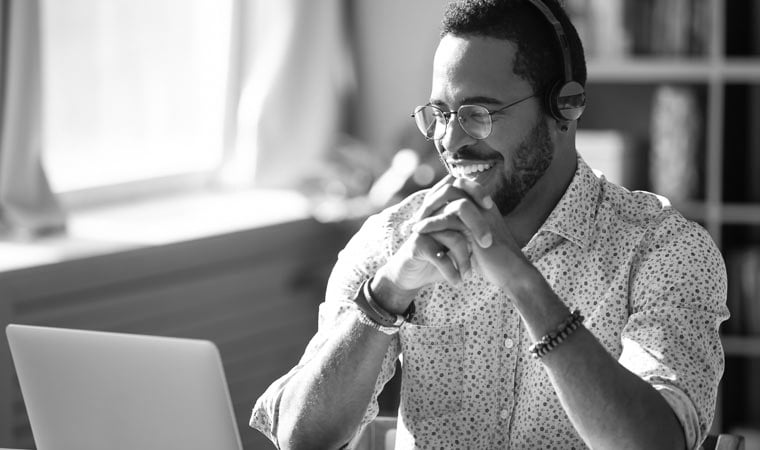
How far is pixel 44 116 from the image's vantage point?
2.74 m

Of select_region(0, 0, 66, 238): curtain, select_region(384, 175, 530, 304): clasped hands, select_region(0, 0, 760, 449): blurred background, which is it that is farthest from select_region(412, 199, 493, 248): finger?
select_region(0, 0, 66, 238): curtain

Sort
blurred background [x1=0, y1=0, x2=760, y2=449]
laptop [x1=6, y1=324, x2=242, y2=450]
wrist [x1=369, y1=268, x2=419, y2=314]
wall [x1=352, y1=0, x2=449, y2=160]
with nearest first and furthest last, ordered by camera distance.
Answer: laptop [x1=6, y1=324, x2=242, y2=450], wrist [x1=369, y1=268, x2=419, y2=314], blurred background [x1=0, y1=0, x2=760, y2=449], wall [x1=352, y1=0, x2=449, y2=160]

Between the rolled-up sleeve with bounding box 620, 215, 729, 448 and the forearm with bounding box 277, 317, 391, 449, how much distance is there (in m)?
0.35

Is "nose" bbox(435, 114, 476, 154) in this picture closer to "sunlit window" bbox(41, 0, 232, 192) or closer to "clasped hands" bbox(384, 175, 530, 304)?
"clasped hands" bbox(384, 175, 530, 304)

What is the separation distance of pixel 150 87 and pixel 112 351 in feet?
6.85

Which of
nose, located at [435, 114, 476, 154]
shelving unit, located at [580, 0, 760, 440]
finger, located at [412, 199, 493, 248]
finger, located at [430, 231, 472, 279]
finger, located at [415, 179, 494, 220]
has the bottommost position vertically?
shelving unit, located at [580, 0, 760, 440]

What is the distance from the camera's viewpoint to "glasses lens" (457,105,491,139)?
5.29ft

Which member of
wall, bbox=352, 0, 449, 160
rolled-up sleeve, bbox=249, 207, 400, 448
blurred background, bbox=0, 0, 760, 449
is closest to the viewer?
rolled-up sleeve, bbox=249, 207, 400, 448

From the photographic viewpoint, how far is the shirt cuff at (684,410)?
1.38 m

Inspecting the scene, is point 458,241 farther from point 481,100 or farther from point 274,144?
point 274,144

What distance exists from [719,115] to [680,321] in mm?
1933

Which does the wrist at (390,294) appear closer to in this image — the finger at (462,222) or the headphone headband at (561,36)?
the finger at (462,222)

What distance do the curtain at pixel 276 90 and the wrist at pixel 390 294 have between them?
1976mm

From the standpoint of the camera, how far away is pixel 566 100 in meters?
1.65
